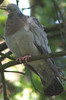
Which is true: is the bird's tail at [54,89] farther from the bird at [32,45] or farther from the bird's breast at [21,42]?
the bird's breast at [21,42]

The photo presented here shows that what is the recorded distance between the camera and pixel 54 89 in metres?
5.86

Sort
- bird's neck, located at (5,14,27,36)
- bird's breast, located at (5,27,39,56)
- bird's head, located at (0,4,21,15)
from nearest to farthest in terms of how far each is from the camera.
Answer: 1. bird's breast, located at (5,27,39,56)
2. bird's neck, located at (5,14,27,36)
3. bird's head, located at (0,4,21,15)

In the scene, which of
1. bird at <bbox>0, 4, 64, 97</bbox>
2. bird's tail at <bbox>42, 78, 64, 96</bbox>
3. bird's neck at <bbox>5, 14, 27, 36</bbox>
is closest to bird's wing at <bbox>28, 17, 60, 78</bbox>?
bird at <bbox>0, 4, 64, 97</bbox>

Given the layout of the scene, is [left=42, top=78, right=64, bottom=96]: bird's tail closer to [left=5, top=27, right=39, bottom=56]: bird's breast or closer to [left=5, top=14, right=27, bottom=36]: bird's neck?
[left=5, top=27, right=39, bottom=56]: bird's breast

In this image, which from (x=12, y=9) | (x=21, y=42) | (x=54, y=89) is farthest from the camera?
(x=12, y=9)

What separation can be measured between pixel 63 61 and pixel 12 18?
1291 millimetres

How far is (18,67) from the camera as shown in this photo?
6.85 meters

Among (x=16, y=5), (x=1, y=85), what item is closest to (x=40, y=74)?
(x=1, y=85)

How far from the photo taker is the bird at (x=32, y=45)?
225 inches

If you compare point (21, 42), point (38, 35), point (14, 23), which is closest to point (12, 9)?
point (14, 23)

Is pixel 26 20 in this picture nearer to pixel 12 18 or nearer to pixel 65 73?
pixel 12 18

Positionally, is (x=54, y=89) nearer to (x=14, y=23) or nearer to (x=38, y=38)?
(x=38, y=38)

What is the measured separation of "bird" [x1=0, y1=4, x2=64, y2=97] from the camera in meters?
5.71

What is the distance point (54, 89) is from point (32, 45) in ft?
2.20
